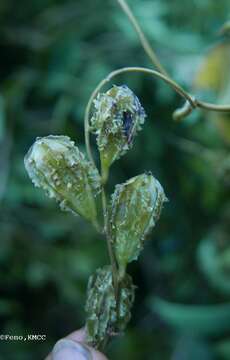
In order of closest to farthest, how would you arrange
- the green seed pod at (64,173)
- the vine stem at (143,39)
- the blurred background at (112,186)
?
the green seed pod at (64,173) → the vine stem at (143,39) → the blurred background at (112,186)

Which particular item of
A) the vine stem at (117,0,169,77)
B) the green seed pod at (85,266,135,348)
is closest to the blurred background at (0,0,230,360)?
the vine stem at (117,0,169,77)

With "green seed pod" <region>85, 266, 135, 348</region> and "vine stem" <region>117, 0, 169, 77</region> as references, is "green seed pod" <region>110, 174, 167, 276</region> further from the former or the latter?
"vine stem" <region>117, 0, 169, 77</region>

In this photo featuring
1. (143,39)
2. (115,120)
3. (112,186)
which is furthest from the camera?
(112,186)

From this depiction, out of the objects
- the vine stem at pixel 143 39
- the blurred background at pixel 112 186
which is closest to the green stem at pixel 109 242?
the vine stem at pixel 143 39

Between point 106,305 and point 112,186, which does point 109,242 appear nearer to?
point 106,305

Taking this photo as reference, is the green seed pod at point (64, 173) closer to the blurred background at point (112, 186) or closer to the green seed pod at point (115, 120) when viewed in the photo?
the green seed pod at point (115, 120)

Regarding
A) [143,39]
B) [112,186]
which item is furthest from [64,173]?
[112,186]

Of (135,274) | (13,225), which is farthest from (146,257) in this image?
(13,225)
